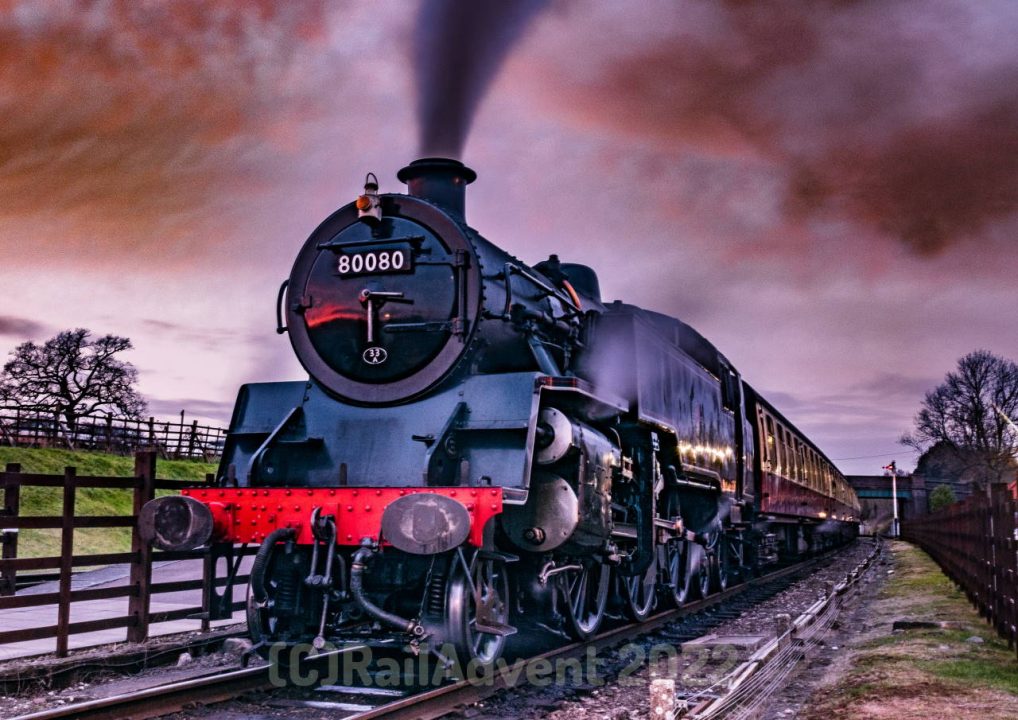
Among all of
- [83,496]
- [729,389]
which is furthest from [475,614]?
[83,496]

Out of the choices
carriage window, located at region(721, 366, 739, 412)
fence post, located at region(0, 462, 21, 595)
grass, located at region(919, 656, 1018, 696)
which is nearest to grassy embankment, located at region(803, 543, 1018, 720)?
grass, located at region(919, 656, 1018, 696)

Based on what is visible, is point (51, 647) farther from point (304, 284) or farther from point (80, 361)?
point (80, 361)

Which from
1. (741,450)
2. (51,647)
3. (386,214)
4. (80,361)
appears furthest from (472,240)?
(80,361)

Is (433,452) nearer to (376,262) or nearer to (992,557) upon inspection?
(376,262)

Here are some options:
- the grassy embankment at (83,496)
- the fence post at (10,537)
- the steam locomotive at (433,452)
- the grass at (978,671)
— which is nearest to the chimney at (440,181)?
the steam locomotive at (433,452)

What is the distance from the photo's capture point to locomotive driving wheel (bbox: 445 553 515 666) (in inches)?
225

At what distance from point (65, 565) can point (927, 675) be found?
615 cm

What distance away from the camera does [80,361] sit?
39.0 meters

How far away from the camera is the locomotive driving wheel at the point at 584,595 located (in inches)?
280

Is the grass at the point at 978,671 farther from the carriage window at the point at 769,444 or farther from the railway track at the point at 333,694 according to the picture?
the carriage window at the point at 769,444

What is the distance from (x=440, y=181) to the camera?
762 centimetres

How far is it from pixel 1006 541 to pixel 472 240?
511 centimetres

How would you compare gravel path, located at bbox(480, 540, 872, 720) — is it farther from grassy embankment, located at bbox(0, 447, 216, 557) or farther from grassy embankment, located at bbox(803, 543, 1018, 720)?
grassy embankment, located at bbox(0, 447, 216, 557)

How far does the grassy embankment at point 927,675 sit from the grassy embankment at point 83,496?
12232mm
